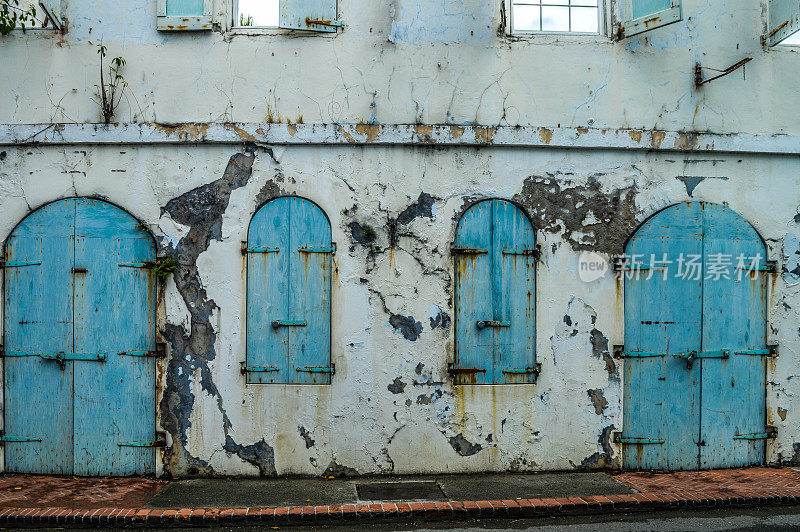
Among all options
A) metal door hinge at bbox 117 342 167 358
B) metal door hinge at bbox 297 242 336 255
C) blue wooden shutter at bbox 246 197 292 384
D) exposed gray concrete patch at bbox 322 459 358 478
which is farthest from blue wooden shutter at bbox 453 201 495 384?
metal door hinge at bbox 117 342 167 358

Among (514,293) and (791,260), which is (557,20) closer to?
(514,293)

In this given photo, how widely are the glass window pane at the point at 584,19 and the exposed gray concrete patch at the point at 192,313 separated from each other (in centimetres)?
369

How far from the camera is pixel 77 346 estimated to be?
19.3ft

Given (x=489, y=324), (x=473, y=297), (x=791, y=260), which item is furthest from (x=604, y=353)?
(x=791, y=260)

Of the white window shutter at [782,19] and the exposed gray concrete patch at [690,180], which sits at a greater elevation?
the white window shutter at [782,19]

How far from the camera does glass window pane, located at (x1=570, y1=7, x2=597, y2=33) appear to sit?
625 centimetres

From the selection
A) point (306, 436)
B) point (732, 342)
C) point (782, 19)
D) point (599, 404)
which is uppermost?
point (782, 19)

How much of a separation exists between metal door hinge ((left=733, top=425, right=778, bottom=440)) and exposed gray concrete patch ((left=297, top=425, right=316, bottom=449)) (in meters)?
4.38

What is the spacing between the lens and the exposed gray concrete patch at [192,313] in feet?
Result: 19.3

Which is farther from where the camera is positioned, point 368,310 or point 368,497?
point 368,310

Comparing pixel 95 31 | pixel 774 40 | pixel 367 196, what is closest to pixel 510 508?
pixel 367 196

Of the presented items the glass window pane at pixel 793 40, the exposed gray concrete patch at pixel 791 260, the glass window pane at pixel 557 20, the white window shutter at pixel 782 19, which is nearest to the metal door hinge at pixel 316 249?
the glass window pane at pixel 557 20

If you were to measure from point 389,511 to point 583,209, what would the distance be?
11.6 feet

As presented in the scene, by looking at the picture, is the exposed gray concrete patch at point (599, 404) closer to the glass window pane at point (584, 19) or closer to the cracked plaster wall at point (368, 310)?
the cracked plaster wall at point (368, 310)
